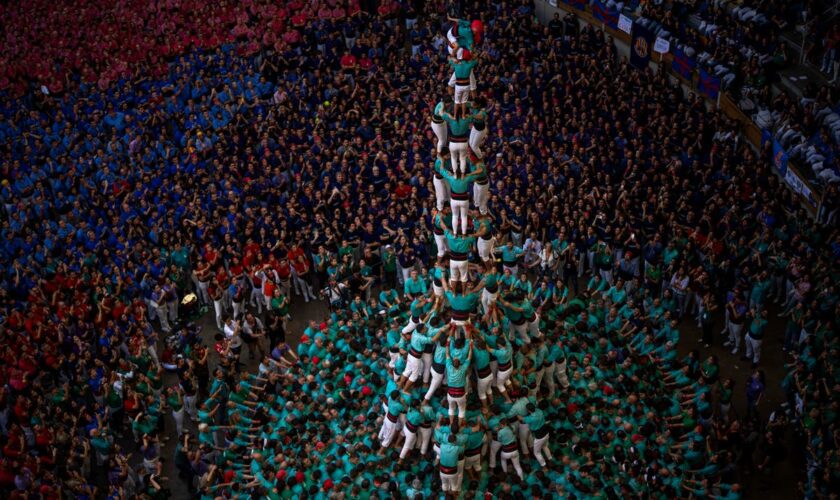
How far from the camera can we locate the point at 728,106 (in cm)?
3400

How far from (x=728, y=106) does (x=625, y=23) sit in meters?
6.74

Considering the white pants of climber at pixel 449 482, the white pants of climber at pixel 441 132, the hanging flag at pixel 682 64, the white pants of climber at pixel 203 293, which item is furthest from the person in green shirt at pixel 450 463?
the hanging flag at pixel 682 64

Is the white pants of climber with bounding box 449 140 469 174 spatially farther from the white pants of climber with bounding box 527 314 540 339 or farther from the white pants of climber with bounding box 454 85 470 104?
the white pants of climber with bounding box 527 314 540 339

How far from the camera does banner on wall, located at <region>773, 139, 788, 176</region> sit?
3045 centimetres

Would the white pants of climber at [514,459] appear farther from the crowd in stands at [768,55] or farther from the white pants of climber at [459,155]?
the crowd in stands at [768,55]

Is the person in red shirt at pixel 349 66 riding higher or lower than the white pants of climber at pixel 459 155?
lower

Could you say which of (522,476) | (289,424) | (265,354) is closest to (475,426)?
(522,476)

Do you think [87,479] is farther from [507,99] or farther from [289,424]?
[507,99]

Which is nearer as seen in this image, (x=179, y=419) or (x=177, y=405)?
(x=177, y=405)

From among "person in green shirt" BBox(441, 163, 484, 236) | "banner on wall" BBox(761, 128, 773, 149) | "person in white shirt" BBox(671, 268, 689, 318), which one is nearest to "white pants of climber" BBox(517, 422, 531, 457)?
"person in green shirt" BBox(441, 163, 484, 236)

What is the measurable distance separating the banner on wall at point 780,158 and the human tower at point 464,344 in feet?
39.1

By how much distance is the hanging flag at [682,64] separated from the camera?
35469 millimetres

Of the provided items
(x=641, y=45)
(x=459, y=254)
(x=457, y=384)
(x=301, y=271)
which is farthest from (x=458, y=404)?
(x=641, y=45)

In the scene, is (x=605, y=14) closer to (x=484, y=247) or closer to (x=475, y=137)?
(x=475, y=137)
